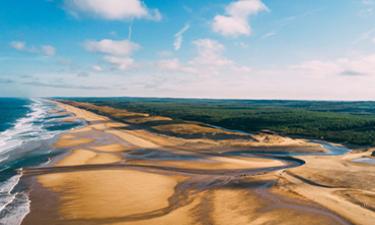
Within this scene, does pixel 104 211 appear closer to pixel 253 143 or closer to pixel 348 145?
pixel 253 143

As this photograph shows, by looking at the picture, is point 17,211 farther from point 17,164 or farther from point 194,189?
point 17,164

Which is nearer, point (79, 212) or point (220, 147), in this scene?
point (79, 212)

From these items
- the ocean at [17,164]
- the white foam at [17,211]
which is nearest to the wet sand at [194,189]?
the white foam at [17,211]

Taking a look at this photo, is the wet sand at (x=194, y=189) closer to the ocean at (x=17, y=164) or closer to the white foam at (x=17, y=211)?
the white foam at (x=17, y=211)

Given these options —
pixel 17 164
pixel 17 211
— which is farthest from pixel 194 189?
pixel 17 164

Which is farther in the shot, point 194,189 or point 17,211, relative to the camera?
point 194,189

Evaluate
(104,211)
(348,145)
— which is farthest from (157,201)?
(348,145)

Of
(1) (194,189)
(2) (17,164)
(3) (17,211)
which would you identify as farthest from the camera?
(2) (17,164)

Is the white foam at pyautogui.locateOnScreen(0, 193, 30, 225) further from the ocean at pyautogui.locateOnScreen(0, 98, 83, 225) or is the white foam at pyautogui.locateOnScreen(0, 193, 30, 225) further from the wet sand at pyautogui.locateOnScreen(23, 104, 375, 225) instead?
the wet sand at pyautogui.locateOnScreen(23, 104, 375, 225)
